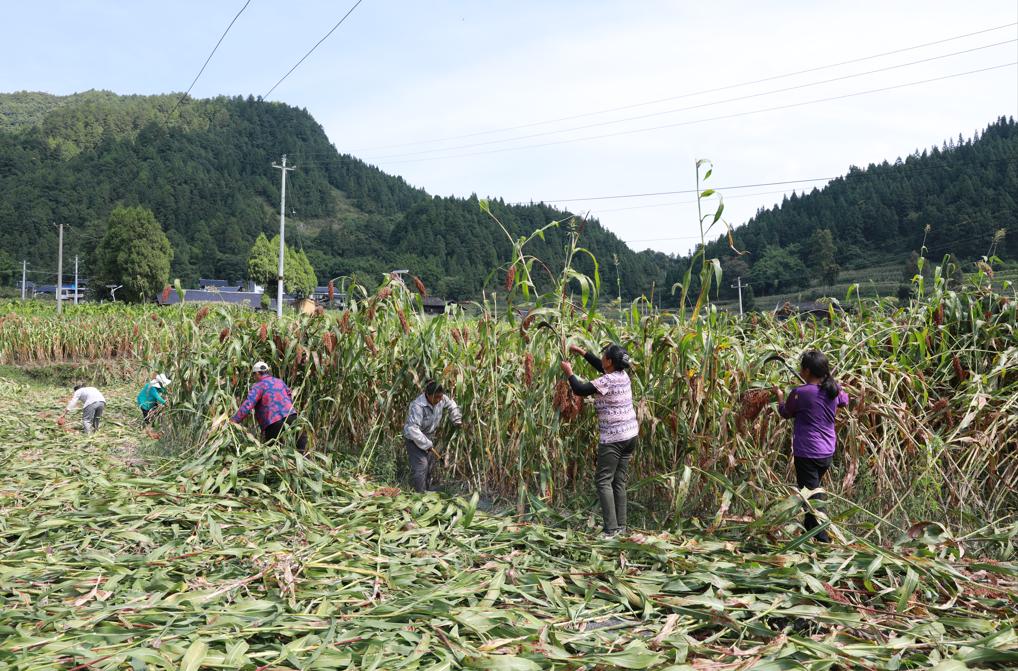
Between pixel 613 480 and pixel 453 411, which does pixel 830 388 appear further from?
pixel 453 411

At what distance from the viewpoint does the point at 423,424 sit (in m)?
5.35

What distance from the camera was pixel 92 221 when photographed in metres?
74.9

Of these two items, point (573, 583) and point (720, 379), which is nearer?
point (573, 583)

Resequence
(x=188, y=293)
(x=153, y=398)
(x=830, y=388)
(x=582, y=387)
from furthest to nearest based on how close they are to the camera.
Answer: (x=188, y=293) → (x=153, y=398) → (x=582, y=387) → (x=830, y=388)

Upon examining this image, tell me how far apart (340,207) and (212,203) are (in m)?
35.8

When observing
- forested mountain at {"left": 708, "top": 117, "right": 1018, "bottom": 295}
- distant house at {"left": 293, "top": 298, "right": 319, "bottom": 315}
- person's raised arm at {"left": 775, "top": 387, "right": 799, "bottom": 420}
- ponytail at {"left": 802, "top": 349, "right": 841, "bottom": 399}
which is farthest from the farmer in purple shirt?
forested mountain at {"left": 708, "top": 117, "right": 1018, "bottom": 295}

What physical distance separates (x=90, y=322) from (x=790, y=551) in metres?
17.5

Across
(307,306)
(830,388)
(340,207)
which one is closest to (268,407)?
(307,306)

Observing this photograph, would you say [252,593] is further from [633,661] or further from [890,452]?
[890,452]

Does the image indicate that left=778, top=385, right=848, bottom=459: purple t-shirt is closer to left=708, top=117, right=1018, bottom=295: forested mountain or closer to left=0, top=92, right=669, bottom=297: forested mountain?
left=708, top=117, right=1018, bottom=295: forested mountain

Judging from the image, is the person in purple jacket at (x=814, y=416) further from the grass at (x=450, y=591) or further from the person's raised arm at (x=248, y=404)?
the person's raised arm at (x=248, y=404)

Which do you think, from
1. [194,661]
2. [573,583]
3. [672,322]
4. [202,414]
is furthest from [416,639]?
[202,414]

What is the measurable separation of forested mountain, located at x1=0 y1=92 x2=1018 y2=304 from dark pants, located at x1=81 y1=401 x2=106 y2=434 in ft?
61.6

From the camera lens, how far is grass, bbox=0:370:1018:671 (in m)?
2.47
